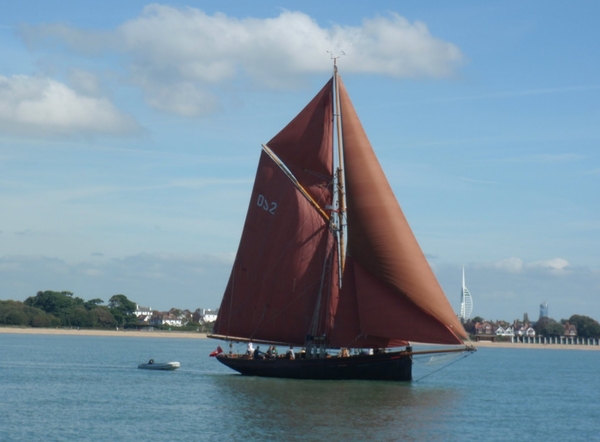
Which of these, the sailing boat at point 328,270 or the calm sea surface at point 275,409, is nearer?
the calm sea surface at point 275,409

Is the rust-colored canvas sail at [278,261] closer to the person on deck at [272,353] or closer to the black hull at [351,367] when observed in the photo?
the person on deck at [272,353]

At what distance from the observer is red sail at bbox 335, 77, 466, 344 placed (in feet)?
178

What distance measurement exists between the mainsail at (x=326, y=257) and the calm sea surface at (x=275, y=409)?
12.2 ft

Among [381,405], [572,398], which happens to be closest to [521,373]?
[572,398]

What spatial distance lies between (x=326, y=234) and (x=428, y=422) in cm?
1823

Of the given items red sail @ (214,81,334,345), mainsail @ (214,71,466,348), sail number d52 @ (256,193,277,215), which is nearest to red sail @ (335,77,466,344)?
mainsail @ (214,71,466,348)

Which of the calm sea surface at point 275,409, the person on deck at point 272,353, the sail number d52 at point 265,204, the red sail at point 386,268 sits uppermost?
the sail number d52 at point 265,204

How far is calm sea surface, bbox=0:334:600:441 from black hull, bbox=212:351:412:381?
62 centimetres

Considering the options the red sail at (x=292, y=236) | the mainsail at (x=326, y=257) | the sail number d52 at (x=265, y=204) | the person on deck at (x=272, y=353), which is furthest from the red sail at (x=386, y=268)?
the person on deck at (x=272, y=353)

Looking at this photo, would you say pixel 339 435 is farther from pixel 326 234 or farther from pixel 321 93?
pixel 321 93

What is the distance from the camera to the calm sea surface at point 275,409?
136 ft

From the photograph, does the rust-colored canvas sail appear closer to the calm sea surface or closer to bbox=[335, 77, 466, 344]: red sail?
the calm sea surface

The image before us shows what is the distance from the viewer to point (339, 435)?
4031 cm

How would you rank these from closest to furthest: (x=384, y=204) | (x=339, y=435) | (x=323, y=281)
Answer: (x=339, y=435)
(x=384, y=204)
(x=323, y=281)
